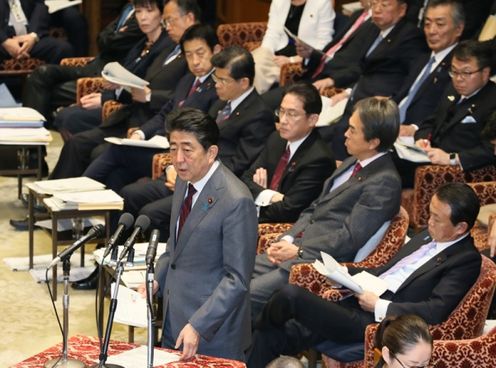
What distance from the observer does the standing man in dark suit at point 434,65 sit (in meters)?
7.32

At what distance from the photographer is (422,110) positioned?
7.43 m

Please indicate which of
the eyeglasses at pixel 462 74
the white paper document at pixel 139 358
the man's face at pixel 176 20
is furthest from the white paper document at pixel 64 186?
the white paper document at pixel 139 358

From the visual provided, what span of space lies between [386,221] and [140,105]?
3.29 m

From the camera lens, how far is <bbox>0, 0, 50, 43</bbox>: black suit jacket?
10.7 metres

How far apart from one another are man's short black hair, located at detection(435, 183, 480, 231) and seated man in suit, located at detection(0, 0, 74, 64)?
6147 mm

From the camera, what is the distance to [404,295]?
5.34 metres

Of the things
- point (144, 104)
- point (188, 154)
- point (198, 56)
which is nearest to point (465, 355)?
point (188, 154)

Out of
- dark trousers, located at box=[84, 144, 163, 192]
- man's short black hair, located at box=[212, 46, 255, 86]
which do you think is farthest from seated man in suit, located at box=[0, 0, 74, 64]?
man's short black hair, located at box=[212, 46, 255, 86]

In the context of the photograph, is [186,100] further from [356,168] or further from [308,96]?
[356,168]

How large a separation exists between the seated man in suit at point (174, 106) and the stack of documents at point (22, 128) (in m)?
0.39

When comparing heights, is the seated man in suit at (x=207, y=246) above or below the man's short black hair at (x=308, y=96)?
below

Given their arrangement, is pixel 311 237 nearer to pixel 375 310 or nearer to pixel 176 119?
pixel 375 310

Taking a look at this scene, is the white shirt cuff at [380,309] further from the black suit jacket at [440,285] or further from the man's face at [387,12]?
the man's face at [387,12]

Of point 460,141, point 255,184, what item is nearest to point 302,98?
point 255,184
